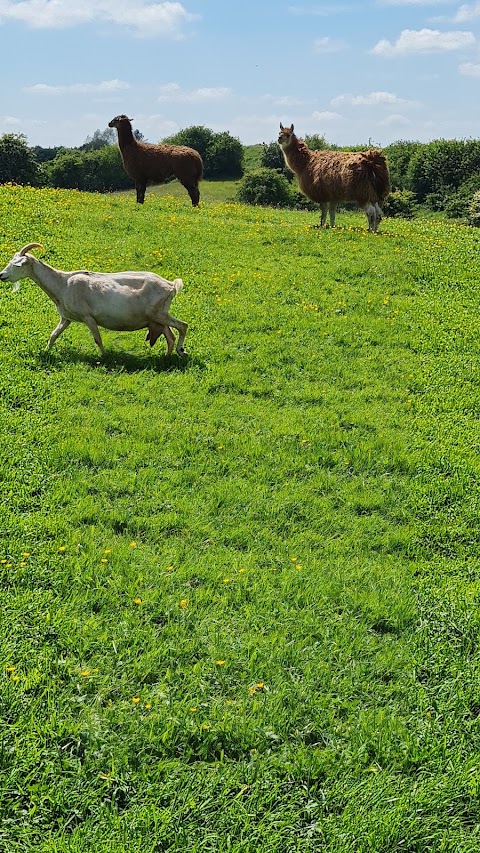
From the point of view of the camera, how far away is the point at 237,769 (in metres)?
3.68

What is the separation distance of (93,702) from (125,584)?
119cm

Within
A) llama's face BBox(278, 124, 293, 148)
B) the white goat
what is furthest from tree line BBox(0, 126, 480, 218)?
the white goat

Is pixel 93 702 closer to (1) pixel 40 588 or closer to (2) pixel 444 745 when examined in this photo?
(1) pixel 40 588

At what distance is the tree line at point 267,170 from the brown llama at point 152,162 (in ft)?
36.4

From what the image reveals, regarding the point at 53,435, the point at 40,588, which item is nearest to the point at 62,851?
the point at 40,588

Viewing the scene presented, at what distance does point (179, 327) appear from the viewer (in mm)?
9742

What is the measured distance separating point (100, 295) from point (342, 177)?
1158 cm

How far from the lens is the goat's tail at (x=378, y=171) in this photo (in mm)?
18359

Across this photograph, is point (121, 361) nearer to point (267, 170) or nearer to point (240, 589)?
point (240, 589)

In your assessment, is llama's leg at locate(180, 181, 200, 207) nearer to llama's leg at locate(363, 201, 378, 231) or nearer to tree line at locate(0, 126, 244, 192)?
llama's leg at locate(363, 201, 378, 231)

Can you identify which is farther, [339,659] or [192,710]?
[339,659]

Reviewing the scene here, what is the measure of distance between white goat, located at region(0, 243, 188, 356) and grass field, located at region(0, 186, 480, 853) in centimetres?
55

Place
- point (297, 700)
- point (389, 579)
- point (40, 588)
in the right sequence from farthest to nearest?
point (389, 579) → point (40, 588) → point (297, 700)

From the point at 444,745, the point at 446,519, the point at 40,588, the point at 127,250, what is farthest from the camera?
the point at 127,250
